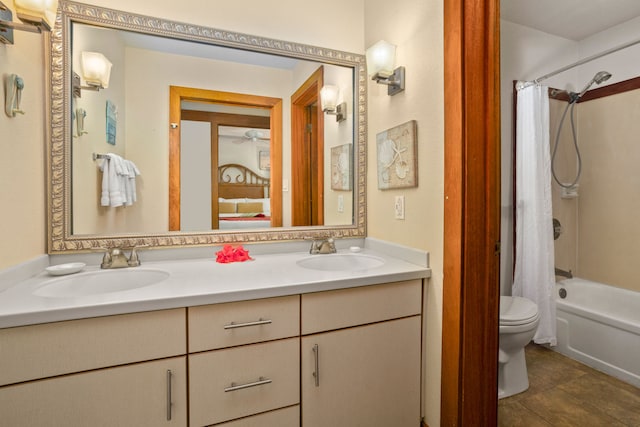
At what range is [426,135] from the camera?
4.27ft

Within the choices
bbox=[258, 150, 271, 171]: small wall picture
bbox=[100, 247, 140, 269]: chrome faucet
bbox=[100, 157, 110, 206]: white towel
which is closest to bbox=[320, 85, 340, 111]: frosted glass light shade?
bbox=[258, 150, 271, 171]: small wall picture

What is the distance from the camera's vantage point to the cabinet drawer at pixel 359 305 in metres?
1.12

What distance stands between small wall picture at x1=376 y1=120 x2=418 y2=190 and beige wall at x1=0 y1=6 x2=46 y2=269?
60.4 inches

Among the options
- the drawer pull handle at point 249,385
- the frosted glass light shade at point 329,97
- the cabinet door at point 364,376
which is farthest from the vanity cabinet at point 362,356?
the frosted glass light shade at point 329,97

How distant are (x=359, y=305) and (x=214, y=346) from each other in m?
0.55

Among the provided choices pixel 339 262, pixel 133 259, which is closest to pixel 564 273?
pixel 339 262

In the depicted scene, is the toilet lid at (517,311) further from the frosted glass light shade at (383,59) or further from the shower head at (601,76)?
the shower head at (601,76)

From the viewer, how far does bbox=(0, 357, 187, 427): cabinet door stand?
2.66 feet

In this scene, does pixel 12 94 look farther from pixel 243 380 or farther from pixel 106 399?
pixel 243 380

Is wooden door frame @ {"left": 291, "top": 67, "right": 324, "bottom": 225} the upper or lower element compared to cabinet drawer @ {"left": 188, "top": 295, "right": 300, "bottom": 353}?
upper

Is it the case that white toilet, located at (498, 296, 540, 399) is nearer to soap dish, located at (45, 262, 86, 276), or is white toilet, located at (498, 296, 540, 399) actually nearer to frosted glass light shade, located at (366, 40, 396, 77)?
frosted glass light shade, located at (366, 40, 396, 77)

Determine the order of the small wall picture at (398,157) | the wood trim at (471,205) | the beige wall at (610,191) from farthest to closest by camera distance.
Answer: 1. the beige wall at (610,191)
2. the small wall picture at (398,157)
3. the wood trim at (471,205)

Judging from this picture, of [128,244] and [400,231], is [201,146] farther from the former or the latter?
[400,231]

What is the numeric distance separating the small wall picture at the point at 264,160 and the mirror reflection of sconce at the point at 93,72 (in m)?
0.76
